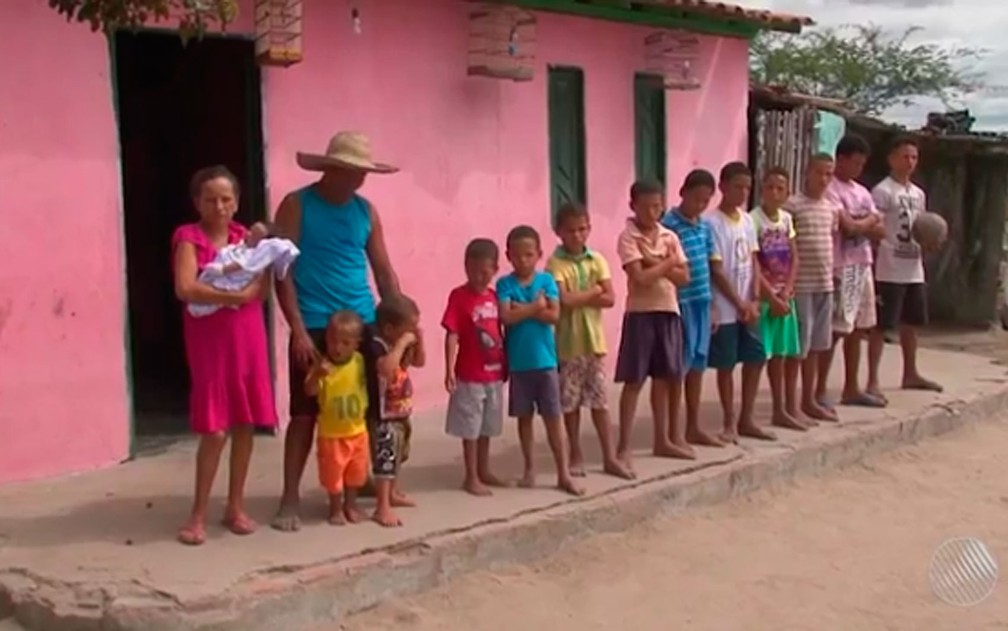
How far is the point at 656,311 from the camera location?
258 inches

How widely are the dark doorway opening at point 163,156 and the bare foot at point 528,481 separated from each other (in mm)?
2725

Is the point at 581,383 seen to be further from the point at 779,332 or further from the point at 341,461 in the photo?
the point at 779,332

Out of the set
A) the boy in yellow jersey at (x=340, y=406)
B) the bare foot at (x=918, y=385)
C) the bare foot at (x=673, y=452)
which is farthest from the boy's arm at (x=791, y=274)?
the boy in yellow jersey at (x=340, y=406)

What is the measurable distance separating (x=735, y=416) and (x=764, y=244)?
3.69ft

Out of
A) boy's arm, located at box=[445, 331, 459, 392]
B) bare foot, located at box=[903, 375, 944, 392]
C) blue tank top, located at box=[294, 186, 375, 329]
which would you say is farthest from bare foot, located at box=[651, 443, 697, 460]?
bare foot, located at box=[903, 375, 944, 392]

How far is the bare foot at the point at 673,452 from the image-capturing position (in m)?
6.88

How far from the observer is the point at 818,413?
26.5ft

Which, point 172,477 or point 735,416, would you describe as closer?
point 172,477

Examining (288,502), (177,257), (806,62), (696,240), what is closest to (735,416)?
(696,240)

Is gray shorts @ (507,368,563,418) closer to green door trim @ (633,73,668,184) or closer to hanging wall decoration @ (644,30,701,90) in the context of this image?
green door trim @ (633,73,668,184)

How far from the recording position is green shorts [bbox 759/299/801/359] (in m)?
7.35

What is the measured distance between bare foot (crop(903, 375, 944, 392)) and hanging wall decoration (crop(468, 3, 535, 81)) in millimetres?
3512

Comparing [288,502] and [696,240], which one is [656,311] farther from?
[288,502]

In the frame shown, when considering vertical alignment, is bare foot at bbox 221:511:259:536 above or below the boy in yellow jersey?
below
